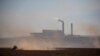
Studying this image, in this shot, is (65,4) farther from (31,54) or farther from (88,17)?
(31,54)

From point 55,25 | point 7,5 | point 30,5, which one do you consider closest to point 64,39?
point 55,25

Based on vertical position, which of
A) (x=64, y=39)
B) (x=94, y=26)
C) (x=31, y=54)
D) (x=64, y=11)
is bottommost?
(x=31, y=54)

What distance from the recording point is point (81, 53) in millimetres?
2686

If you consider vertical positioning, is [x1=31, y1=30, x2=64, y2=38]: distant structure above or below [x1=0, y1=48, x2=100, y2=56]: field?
above

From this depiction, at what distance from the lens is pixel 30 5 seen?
274 cm

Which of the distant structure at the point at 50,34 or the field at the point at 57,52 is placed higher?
the distant structure at the point at 50,34

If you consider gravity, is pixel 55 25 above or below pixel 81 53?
above

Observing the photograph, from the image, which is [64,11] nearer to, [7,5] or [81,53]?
[81,53]

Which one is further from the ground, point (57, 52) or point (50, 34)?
point (50, 34)

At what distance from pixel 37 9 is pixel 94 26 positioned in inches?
31.4

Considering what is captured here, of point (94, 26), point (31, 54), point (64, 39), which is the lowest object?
point (31, 54)

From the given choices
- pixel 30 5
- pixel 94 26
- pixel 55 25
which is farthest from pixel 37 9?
pixel 94 26

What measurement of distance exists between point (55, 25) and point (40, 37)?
256 mm

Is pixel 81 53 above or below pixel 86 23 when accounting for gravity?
below
